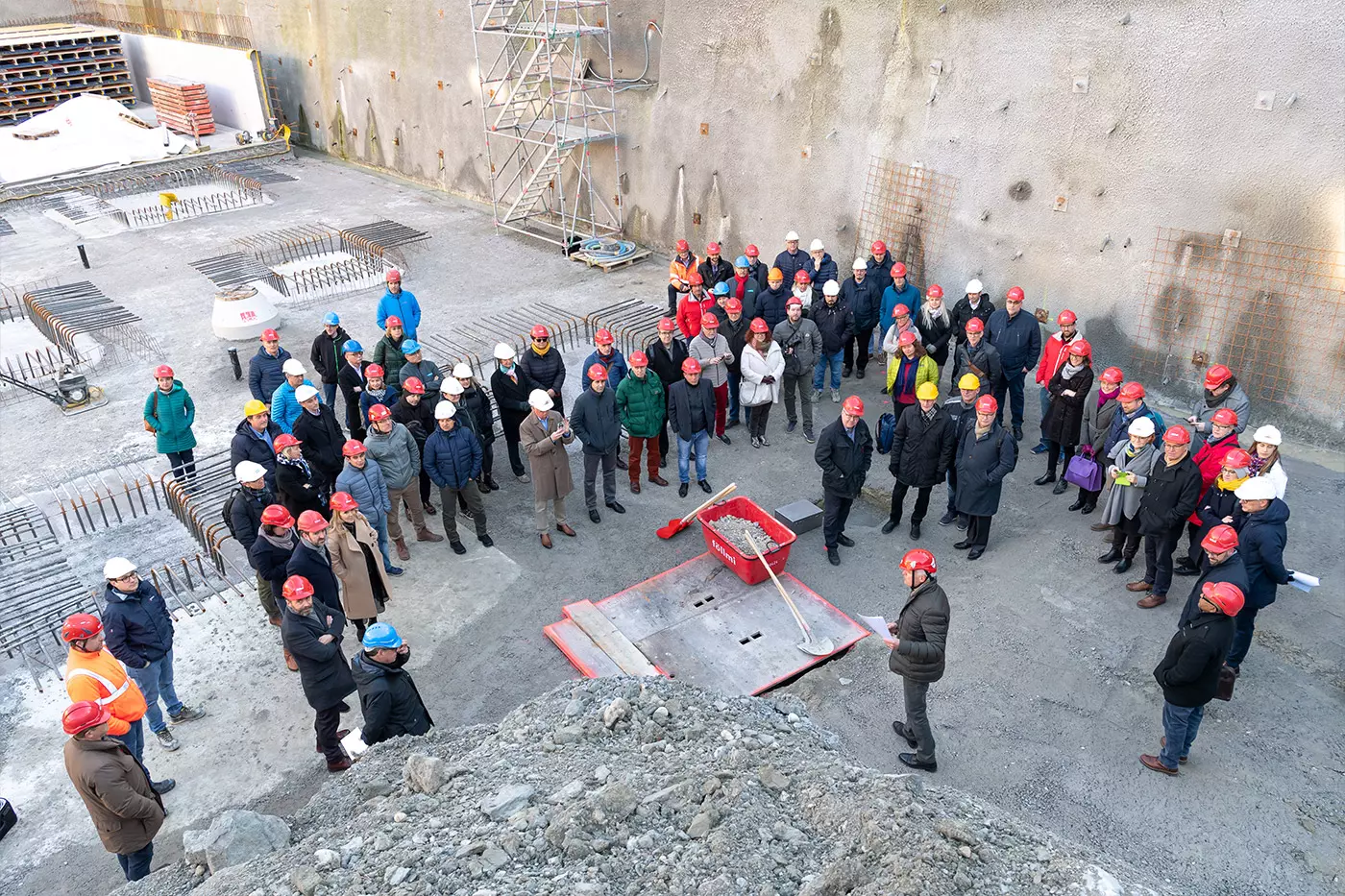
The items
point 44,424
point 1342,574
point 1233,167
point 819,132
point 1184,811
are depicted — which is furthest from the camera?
point 819,132

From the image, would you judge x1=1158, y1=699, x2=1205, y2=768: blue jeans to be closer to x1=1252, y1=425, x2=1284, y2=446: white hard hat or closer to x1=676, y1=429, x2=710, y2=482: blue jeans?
x1=1252, y1=425, x2=1284, y2=446: white hard hat

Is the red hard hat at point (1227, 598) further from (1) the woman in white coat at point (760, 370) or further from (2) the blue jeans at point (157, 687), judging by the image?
(2) the blue jeans at point (157, 687)

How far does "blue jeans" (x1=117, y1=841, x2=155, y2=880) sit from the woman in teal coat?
5206 millimetres

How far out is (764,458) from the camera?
1173 centimetres

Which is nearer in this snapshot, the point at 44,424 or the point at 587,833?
the point at 587,833

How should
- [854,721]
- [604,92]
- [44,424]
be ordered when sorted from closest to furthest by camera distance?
[854,721], [44,424], [604,92]

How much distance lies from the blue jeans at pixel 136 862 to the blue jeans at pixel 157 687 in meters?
1.27

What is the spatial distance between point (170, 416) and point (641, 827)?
7.81 m

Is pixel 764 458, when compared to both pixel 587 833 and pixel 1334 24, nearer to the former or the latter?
pixel 587 833

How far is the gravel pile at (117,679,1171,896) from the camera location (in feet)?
16.6

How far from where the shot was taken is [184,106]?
28062 millimetres

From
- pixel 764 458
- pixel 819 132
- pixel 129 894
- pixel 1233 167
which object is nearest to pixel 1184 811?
pixel 764 458

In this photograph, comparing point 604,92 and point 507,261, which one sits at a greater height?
point 604,92

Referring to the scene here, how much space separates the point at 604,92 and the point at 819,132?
5562 mm
